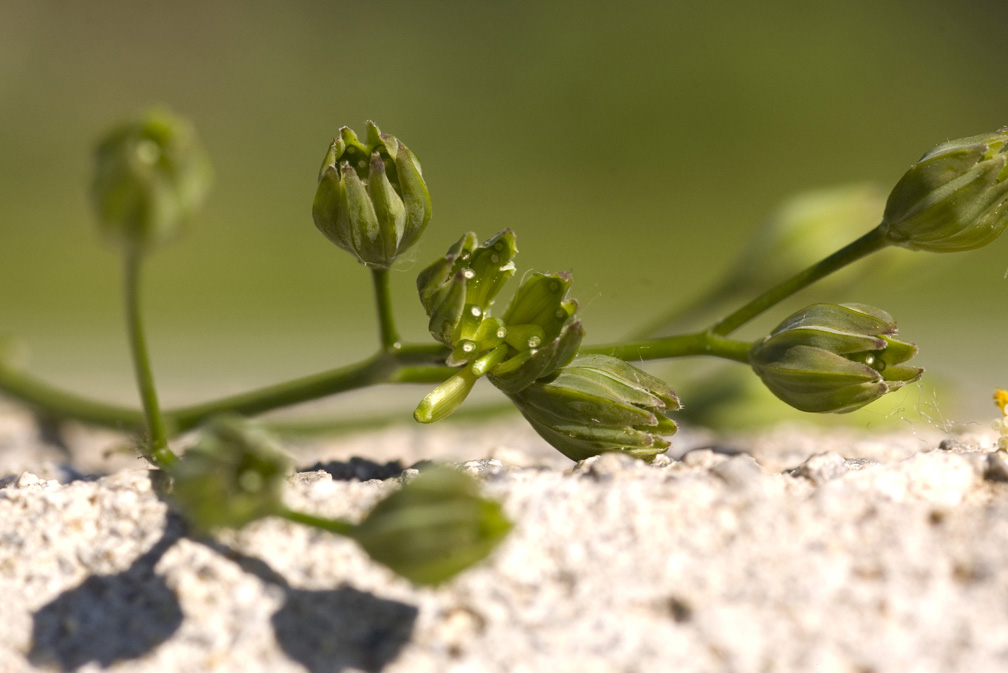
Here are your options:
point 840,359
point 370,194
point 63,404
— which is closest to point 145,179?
point 370,194

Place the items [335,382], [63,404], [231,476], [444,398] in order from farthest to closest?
[63,404], [335,382], [444,398], [231,476]

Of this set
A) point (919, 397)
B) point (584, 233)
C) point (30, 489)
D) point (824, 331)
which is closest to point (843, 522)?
point (824, 331)

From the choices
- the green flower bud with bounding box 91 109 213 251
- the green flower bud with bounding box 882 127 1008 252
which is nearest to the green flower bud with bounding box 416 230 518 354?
the green flower bud with bounding box 91 109 213 251

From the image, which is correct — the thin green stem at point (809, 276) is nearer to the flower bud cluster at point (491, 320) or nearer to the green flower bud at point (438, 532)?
the flower bud cluster at point (491, 320)

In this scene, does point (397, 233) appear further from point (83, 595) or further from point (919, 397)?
point (919, 397)

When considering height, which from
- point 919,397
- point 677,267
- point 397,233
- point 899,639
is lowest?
point 677,267

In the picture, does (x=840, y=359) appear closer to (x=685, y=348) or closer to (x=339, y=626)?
(x=685, y=348)
